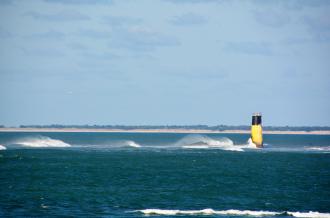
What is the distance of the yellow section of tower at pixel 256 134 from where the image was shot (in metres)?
165

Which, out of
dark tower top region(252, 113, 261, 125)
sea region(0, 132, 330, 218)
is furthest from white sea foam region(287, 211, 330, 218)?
dark tower top region(252, 113, 261, 125)

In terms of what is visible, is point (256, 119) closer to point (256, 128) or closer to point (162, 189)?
point (256, 128)

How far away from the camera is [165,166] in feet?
352

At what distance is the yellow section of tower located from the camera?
165m

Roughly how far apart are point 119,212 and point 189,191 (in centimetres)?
1663

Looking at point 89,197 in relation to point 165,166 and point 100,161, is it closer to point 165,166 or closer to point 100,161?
point 165,166

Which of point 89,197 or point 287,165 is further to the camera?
point 287,165

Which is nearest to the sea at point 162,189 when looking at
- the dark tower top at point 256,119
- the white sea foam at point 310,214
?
the white sea foam at point 310,214

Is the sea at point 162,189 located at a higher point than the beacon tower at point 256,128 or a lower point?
lower

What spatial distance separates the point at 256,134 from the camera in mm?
167375

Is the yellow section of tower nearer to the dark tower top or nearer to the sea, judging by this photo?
the dark tower top

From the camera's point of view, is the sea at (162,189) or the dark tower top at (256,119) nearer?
the sea at (162,189)

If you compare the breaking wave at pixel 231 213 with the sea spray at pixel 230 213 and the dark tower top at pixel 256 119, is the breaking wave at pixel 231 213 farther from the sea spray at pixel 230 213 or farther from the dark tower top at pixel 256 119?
the dark tower top at pixel 256 119

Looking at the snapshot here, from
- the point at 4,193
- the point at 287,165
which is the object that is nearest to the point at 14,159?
the point at 287,165
